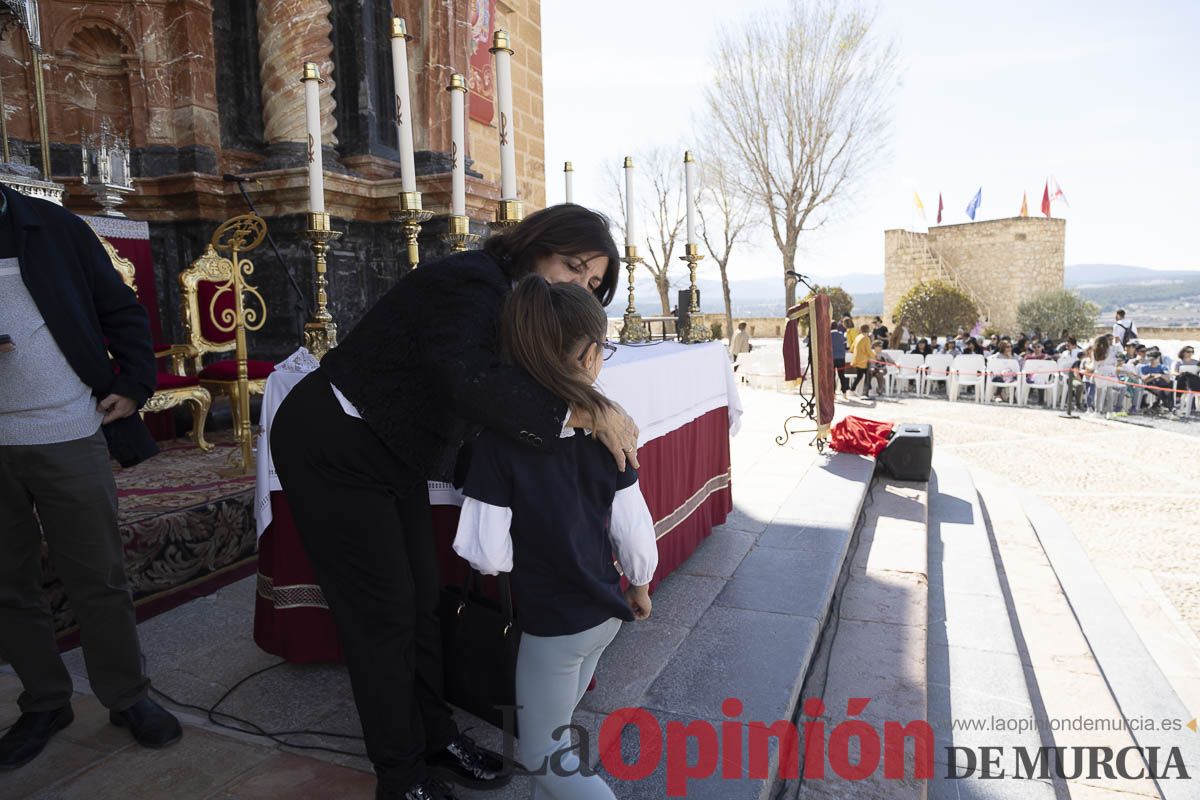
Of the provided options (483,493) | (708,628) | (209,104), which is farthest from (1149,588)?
(209,104)

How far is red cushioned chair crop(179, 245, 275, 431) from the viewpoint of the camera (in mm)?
4305

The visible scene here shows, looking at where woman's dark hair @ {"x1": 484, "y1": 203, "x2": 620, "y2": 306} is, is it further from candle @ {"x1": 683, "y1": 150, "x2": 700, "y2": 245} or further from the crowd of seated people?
the crowd of seated people

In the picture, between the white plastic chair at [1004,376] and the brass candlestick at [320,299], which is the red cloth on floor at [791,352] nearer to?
the brass candlestick at [320,299]

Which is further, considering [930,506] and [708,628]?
[930,506]

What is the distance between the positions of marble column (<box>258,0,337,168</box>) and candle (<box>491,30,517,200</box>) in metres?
2.74

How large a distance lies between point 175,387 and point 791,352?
559 centimetres

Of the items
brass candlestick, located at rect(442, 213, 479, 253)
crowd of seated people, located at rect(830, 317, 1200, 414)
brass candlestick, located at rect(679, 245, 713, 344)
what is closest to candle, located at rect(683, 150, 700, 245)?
brass candlestick, located at rect(679, 245, 713, 344)

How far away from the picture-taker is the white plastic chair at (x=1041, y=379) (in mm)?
13211

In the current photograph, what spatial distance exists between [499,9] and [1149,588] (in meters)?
9.57

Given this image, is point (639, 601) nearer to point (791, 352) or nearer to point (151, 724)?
point (151, 724)

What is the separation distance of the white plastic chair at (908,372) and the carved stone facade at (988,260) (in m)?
17.1

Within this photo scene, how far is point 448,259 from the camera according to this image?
1675mm

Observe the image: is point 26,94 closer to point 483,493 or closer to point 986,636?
point 483,493

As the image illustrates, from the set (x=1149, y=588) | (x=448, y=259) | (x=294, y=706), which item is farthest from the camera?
(x=1149, y=588)
